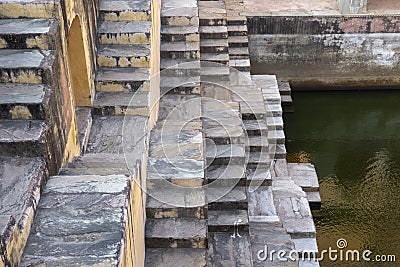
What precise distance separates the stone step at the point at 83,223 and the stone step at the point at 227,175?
1.97 metres

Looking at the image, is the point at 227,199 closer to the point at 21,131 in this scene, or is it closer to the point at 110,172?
the point at 110,172

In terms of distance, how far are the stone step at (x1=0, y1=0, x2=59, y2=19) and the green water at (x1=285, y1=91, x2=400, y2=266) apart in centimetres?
469

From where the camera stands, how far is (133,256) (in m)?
2.86

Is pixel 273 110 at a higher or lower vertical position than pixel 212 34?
lower

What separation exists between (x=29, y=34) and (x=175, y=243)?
1839 millimetres

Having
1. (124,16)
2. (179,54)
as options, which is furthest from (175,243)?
(179,54)

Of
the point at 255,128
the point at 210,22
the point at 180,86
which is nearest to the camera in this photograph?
the point at 180,86

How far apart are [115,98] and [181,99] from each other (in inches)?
44.1

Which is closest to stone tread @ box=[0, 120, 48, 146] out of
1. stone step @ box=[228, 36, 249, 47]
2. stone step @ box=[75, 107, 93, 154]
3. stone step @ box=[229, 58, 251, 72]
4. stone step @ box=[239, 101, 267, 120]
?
stone step @ box=[75, 107, 93, 154]

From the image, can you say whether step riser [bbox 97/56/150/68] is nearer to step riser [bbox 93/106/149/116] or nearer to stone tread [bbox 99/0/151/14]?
step riser [bbox 93/106/149/116]

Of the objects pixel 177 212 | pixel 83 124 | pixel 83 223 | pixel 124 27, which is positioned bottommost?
pixel 177 212

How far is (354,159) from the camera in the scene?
8500mm

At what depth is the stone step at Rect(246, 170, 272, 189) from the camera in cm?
583

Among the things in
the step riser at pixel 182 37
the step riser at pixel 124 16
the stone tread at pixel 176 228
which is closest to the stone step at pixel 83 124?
the stone tread at pixel 176 228
